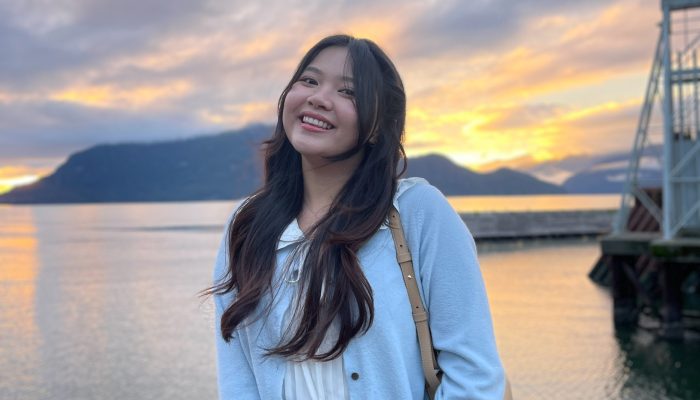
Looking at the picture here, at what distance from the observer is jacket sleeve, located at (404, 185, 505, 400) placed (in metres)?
1.93

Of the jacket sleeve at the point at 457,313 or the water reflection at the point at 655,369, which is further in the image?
the water reflection at the point at 655,369

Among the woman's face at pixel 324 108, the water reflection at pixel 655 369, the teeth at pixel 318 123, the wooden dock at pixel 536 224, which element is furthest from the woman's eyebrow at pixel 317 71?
the wooden dock at pixel 536 224

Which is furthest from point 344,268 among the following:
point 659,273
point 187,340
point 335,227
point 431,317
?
point 187,340

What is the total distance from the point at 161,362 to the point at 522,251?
29.3m

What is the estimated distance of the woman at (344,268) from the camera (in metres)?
1.95

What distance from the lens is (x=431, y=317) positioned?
6.45ft

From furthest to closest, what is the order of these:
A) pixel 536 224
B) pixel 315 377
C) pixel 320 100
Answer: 1. pixel 536 224
2. pixel 320 100
3. pixel 315 377

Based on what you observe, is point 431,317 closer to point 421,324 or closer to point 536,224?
point 421,324

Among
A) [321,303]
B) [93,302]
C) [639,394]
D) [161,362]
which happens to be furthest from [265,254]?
[93,302]

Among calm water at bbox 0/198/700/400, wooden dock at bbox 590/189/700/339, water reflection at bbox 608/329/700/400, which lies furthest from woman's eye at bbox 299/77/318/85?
wooden dock at bbox 590/189/700/339

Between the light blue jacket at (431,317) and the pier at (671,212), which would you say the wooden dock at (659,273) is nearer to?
the pier at (671,212)

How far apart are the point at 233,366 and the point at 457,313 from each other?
725mm

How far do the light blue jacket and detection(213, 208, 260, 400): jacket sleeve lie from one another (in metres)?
0.38

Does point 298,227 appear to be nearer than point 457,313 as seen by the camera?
No
